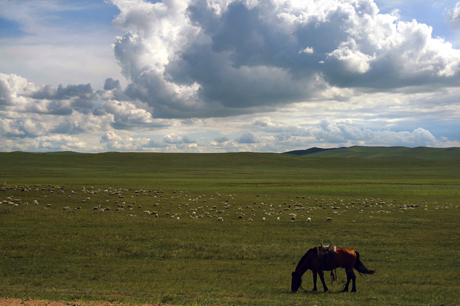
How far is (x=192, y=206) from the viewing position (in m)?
33.2

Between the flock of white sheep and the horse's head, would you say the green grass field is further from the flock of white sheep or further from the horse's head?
the horse's head

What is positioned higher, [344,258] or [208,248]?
[344,258]

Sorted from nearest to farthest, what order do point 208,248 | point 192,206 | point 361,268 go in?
point 361,268 → point 208,248 → point 192,206

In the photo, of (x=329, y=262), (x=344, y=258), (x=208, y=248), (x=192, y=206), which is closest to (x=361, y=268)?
(x=344, y=258)

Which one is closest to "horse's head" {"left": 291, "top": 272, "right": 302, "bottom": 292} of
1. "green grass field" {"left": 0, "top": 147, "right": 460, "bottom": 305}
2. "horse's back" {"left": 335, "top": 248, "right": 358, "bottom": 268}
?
"green grass field" {"left": 0, "top": 147, "right": 460, "bottom": 305}

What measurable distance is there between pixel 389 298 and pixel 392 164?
511 feet

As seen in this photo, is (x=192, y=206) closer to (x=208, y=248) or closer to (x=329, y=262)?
(x=208, y=248)

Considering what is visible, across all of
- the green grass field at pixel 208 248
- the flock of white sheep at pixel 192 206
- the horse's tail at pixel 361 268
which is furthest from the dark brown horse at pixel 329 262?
the flock of white sheep at pixel 192 206

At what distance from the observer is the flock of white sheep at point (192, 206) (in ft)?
92.5

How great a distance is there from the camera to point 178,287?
12.2 meters

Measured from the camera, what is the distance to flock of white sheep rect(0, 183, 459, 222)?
28184 millimetres

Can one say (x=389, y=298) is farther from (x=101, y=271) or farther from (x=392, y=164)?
(x=392, y=164)

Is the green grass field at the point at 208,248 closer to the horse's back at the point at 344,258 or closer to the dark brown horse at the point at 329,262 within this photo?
the dark brown horse at the point at 329,262

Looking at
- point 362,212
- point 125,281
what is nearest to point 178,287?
point 125,281
